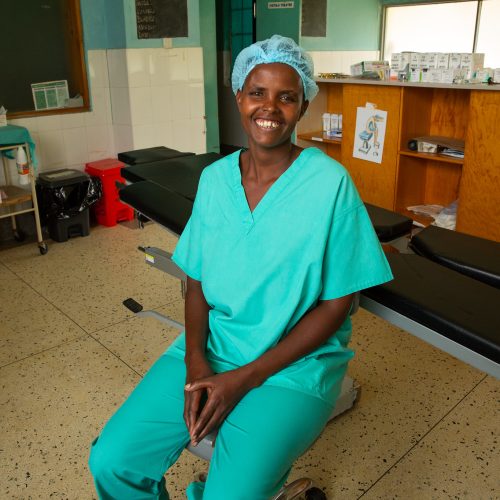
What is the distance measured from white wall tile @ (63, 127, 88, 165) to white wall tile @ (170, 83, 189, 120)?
2.32ft

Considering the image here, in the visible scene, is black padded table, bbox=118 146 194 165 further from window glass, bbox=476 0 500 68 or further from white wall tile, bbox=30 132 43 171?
window glass, bbox=476 0 500 68

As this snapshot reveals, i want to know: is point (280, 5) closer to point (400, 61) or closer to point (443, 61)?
point (400, 61)

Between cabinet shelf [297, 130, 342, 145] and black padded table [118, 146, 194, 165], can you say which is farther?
cabinet shelf [297, 130, 342, 145]

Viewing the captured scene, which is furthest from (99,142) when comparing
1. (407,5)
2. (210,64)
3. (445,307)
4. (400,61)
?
(407,5)

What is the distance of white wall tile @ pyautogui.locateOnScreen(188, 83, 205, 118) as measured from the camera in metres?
4.27

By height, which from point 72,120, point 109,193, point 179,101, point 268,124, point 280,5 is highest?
point 280,5

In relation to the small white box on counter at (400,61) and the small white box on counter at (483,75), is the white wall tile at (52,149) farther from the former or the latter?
the small white box on counter at (483,75)

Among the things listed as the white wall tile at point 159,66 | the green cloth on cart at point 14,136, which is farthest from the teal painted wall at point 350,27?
the green cloth on cart at point 14,136

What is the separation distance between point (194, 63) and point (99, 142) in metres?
0.99

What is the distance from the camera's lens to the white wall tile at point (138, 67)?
3836 millimetres

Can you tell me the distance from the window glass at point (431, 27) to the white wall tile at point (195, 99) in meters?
2.81

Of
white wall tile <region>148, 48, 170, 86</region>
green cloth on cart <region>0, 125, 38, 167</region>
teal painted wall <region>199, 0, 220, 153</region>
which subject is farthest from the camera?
teal painted wall <region>199, 0, 220, 153</region>

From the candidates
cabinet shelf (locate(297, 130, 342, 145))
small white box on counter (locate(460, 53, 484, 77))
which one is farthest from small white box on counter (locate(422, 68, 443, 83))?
cabinet shelf (locate(297, 130, 342, 145))

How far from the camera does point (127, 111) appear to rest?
13.0 feet
